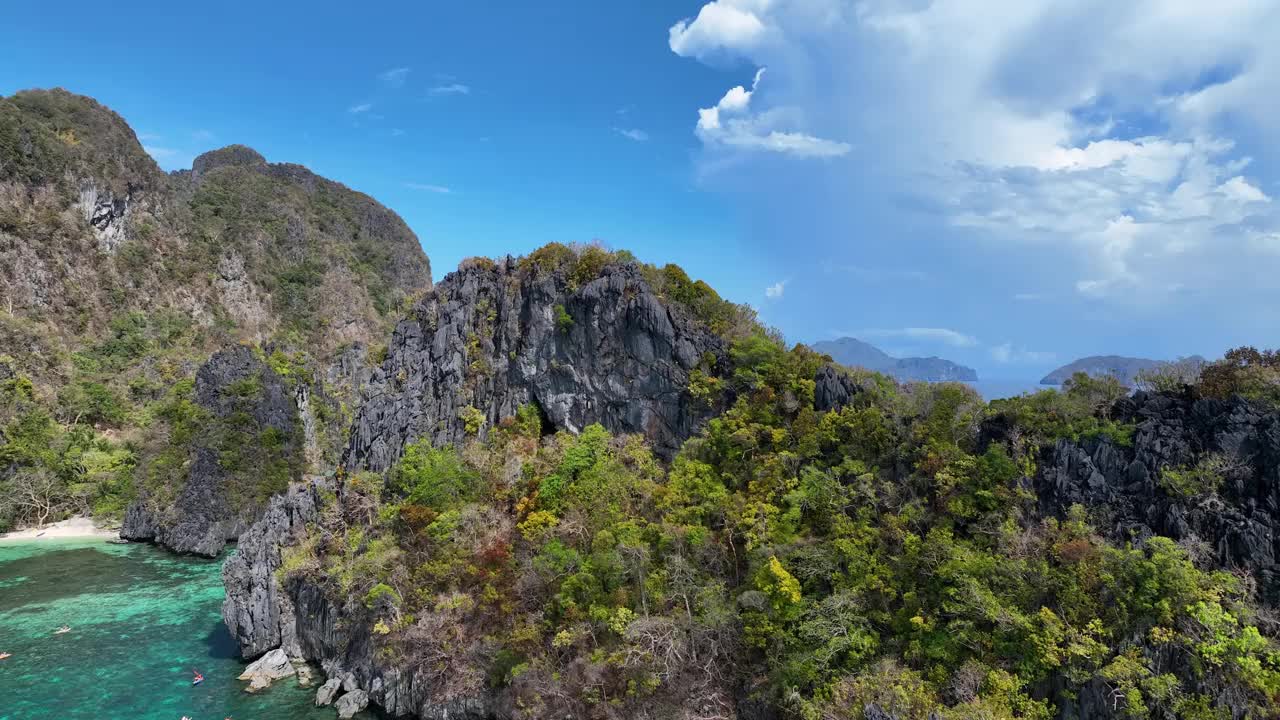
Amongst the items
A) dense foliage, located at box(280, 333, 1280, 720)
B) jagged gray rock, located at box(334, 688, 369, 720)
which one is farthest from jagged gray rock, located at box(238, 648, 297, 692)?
jagged gray rock, located at box(334, 688, 369, 720)

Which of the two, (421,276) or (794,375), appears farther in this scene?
(421,276)

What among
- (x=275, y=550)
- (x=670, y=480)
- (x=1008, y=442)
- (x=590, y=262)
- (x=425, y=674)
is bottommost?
(x=425, y=674)

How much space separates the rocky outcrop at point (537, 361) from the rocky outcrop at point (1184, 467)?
704 inches

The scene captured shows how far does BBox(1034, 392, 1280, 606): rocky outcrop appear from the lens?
19.7 m

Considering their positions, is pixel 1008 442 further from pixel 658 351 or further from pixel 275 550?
pixel 275 550

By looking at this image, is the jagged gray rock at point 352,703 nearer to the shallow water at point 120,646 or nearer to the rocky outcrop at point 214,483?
the shallow water at point 120,646

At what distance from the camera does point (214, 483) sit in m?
59.2

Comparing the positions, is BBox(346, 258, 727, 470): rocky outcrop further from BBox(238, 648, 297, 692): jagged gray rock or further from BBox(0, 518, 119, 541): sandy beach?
BBox(0, 518, 119, 541): sandy beach

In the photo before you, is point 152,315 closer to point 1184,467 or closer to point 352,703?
point 352,703

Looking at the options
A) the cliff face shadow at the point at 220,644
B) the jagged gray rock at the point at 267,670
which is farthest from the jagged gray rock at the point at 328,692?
the cliff face shadow at the point at 220,644

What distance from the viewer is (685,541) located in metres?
27.9

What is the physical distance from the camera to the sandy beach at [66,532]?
191ft

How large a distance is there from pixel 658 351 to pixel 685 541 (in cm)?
1314

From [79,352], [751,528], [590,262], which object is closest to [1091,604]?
[751,528]
